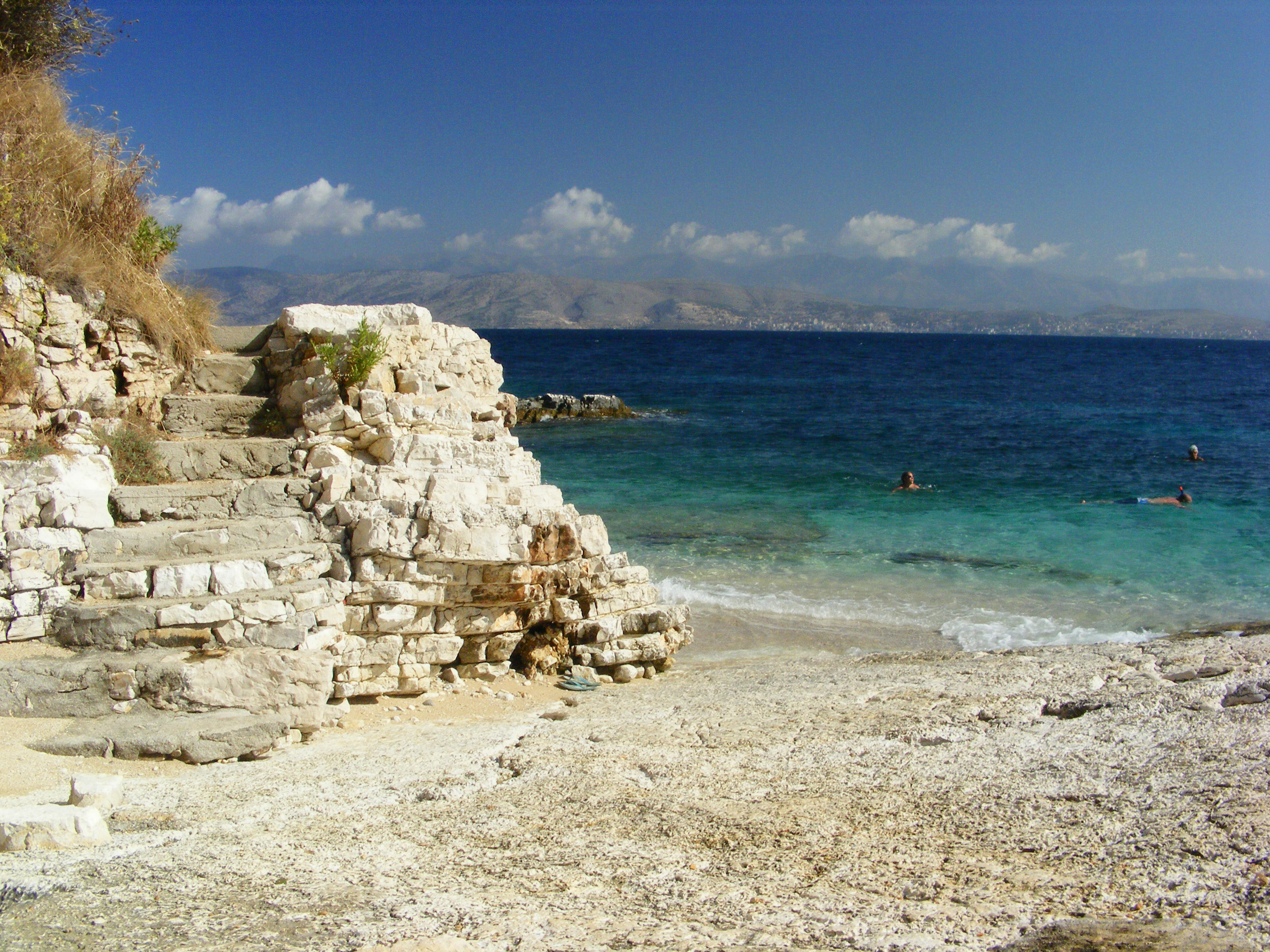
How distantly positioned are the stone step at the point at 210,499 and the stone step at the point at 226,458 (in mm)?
141

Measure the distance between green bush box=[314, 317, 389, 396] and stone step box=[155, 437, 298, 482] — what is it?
2.79 feet

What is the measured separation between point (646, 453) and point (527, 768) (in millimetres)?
21670

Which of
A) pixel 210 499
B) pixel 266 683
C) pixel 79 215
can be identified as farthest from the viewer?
pixel 79 215

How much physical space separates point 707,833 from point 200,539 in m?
4.85

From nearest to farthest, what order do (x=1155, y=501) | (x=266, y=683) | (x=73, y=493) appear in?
(x=266, y=683) < (x=73, y=493) < (x=1155, y=501)

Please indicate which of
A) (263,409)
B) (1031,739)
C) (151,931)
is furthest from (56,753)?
(1031,739)

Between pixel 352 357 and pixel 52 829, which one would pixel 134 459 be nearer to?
pixel 352 357

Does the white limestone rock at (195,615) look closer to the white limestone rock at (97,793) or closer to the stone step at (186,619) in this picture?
the stone step at (186,619)

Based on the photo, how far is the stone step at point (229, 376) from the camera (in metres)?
9.00

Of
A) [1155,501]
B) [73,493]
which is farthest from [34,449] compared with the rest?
[1155,501]

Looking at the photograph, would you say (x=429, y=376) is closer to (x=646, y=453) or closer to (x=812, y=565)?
(x=812, y=565)

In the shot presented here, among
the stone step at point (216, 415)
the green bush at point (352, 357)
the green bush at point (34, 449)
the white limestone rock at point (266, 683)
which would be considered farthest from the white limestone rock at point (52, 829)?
the green bush at point (352, 357)

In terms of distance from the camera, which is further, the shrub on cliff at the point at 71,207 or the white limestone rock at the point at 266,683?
the shrub on cliff at the point at 71,207

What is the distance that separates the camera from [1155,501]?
65.2 ft
